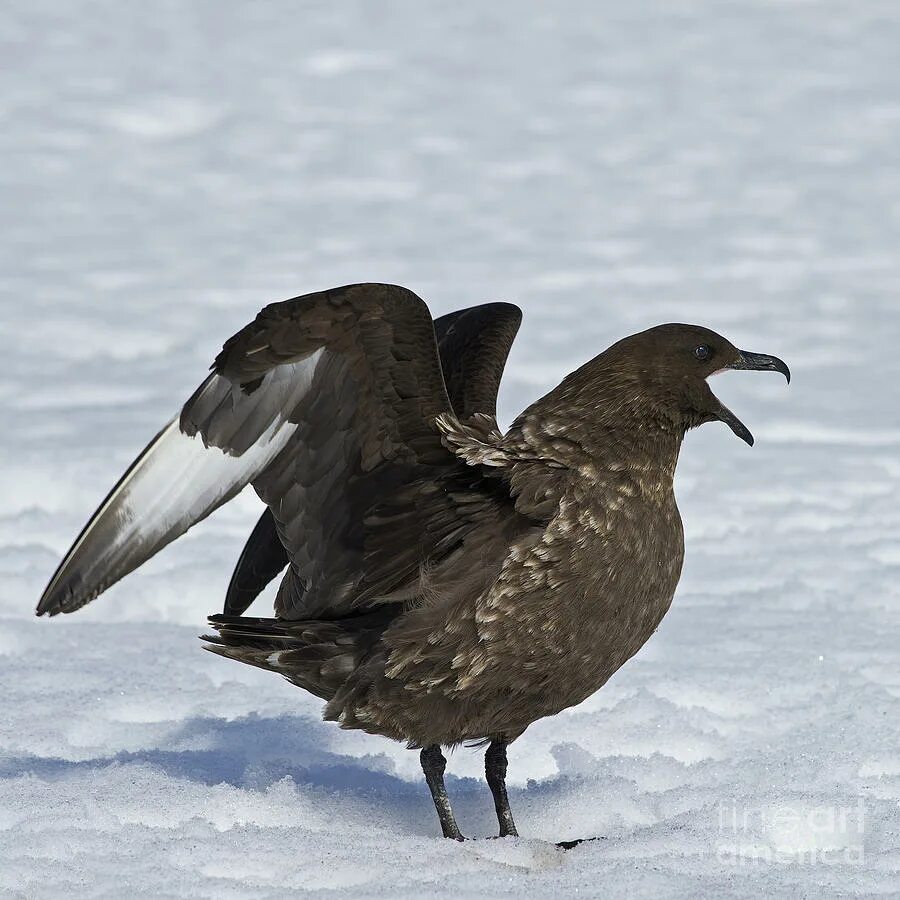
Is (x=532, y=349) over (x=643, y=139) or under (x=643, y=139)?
under

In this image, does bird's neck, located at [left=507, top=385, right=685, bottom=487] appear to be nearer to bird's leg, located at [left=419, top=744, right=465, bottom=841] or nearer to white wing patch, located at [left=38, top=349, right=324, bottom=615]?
white wing patch, located at [left=38, top=349, right=324, bottom=615]

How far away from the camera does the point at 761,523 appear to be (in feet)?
23.0

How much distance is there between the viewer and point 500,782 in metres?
4.11

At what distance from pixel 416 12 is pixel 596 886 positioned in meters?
14.3

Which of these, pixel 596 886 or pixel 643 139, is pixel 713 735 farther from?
pixel 643 139

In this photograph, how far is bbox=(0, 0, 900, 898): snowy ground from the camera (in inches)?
150

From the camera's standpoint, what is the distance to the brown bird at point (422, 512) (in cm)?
382

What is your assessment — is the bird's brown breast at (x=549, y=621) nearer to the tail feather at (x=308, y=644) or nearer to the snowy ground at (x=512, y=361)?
the tail feather at (x=308, y=644)

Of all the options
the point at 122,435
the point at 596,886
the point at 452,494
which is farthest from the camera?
the point at 122,435

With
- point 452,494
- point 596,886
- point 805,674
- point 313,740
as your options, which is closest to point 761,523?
point 805,674

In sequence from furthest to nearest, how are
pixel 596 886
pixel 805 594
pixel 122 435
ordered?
pixel 122 435 → pixel 805 594 → pixel 596 886

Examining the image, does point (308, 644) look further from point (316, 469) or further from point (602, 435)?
point (602, 435)

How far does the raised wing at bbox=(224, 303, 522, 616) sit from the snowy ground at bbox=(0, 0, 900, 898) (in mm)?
423

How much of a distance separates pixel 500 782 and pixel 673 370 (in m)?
1.12
